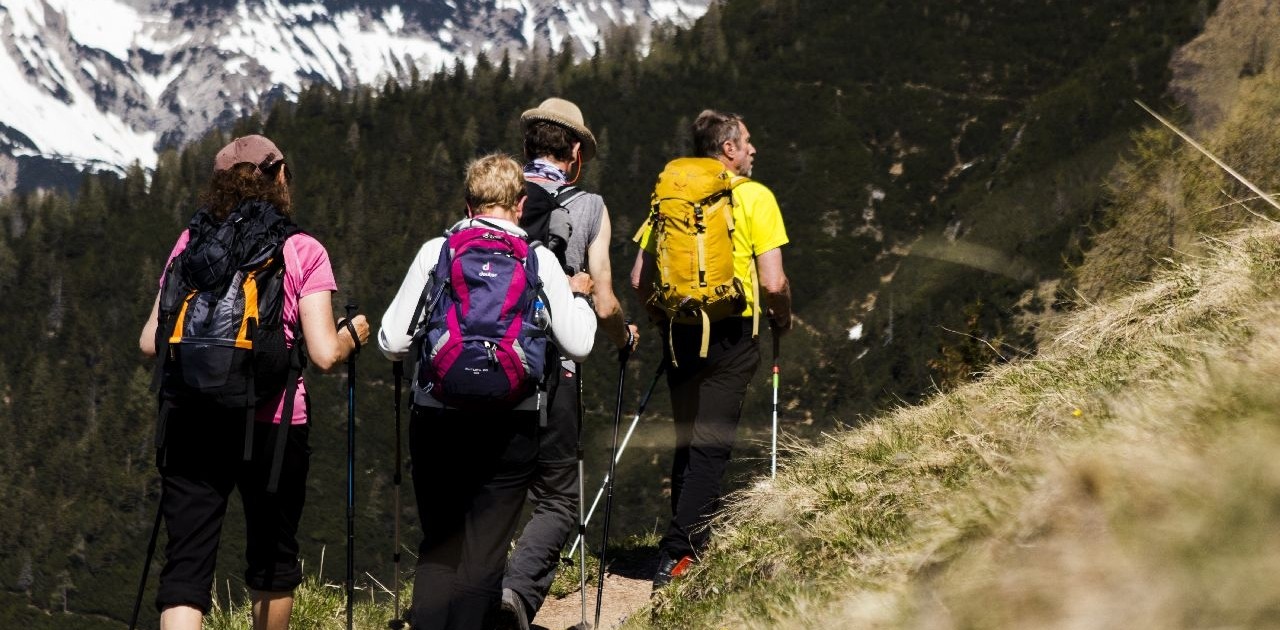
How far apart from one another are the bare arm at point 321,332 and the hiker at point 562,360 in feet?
3.65

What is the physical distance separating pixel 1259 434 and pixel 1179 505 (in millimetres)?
245

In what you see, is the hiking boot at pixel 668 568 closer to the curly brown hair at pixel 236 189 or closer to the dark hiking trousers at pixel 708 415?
the dark hiking trousers at pixel 708 415

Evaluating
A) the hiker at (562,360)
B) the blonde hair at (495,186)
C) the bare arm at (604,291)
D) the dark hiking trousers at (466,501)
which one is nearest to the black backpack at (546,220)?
the hiker at (562,360)

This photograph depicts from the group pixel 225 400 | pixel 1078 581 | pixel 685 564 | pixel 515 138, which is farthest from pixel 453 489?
pixel 515 138

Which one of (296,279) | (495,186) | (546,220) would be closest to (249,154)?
(296,279)

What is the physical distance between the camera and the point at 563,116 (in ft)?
20.9

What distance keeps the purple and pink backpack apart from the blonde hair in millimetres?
203

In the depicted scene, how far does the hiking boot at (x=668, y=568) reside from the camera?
6.88 metres

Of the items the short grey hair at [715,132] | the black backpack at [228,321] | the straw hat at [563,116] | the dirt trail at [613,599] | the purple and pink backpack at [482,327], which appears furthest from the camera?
the short grey hair at [715,132]

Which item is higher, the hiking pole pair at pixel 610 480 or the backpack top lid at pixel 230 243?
the backpack top lid at pixel 230 243

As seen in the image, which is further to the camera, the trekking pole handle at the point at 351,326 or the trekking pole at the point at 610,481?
the trekking pole at the point at 610,481

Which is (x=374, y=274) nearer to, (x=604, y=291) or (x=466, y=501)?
(x=604, y=291)

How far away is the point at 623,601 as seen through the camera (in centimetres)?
760

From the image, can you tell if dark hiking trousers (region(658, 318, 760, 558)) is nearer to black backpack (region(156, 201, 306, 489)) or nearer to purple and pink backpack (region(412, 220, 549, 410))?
purple and pink backpack (region(412, 220, 549, 410))
